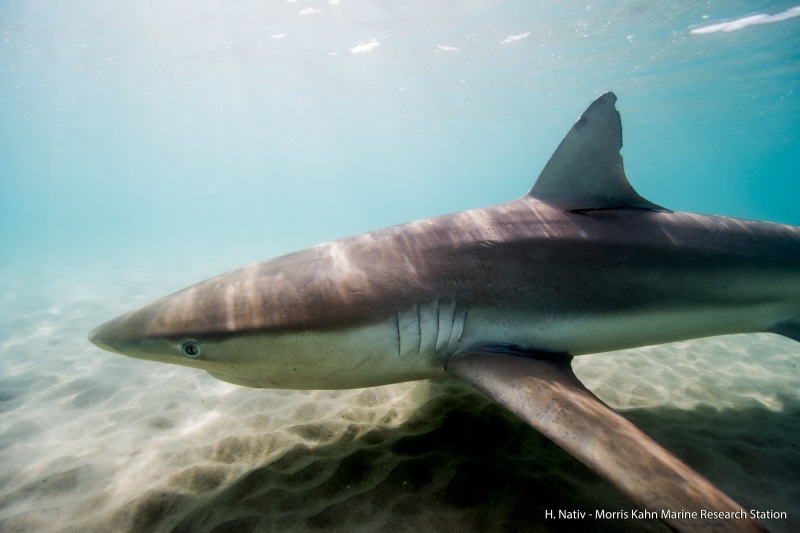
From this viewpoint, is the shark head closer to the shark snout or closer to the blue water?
the shark snout

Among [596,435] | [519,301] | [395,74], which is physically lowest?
[596,435]

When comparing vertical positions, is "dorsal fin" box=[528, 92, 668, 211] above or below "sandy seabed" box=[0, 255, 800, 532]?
above

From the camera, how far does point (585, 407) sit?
184 cm

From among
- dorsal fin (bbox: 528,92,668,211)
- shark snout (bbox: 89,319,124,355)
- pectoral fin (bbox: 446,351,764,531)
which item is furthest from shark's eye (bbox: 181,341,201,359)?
dorsal fin (bbox: 528,92,668,211)

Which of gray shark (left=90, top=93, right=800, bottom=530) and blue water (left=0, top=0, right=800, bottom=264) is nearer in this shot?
gray shark (left=90, top=93, right=800, bottom=530)

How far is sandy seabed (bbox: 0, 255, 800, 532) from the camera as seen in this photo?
2.22m

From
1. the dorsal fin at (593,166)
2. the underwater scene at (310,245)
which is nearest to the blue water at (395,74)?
the underwater scene at (310,245)

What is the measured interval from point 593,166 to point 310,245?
27.5 metres

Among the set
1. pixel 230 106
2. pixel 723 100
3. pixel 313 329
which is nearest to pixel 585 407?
pixel 313 329

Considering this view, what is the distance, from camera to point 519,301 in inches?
98.1

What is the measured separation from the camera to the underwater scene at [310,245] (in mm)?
2398

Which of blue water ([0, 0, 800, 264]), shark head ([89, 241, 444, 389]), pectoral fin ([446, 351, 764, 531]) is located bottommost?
pectoral fin ([446, 351, 764, 531])

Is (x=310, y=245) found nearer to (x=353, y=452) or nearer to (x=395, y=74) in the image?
(x=395, y=74)

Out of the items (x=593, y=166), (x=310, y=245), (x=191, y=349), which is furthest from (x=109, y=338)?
(x=310, y=245)
